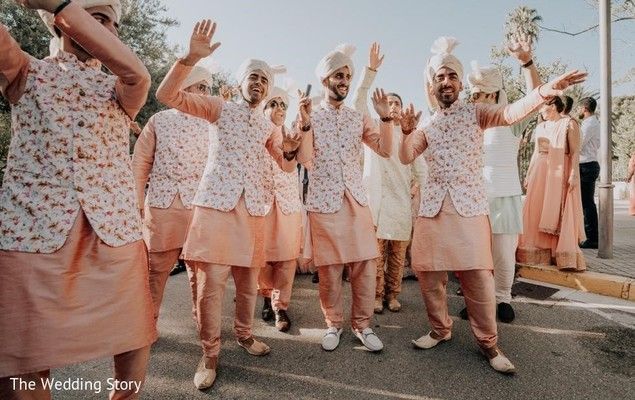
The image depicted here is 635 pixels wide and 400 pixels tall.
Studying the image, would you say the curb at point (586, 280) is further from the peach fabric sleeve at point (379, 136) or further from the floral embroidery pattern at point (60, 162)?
the floral embroidery pattern at point (60, 162)

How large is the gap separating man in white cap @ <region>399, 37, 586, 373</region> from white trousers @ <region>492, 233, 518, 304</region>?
80 cm

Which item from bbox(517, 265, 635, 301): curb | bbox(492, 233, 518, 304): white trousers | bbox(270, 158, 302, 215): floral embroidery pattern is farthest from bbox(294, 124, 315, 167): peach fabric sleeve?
bbox(517, 265, 635, 301): curb

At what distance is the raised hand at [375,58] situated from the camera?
11.6 ft

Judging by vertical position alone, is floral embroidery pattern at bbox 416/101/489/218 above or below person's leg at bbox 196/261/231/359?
above

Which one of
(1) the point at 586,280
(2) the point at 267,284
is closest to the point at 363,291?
(2) the point at 267,284

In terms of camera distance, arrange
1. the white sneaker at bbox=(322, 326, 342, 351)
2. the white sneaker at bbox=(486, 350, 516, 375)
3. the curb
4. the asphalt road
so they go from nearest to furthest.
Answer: the asphalt road < the white sneaker at bbox=(486, 350, 516, 375) < the white sneaker at bbox=(322, 326, 342, 351) < the curb

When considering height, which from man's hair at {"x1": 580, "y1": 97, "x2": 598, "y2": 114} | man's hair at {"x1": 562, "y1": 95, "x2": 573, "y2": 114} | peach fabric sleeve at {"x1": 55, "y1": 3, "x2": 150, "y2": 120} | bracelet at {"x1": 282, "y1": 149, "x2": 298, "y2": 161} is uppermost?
man's hair at {"x1": 580, "y1": 97, "x2": 598, "y2": 114}

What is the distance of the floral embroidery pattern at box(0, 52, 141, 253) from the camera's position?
5.38ft

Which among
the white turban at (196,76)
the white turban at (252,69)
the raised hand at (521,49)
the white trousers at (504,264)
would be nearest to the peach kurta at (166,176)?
the white turban at (196,76)

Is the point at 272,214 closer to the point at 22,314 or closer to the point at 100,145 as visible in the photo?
the point at 100,145

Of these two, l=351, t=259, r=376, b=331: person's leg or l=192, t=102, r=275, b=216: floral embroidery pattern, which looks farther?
l=351, t=259, r=376, b=331: person's leg

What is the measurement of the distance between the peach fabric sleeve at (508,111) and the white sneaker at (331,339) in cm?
203

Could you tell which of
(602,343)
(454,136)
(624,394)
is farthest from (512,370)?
(454,136)

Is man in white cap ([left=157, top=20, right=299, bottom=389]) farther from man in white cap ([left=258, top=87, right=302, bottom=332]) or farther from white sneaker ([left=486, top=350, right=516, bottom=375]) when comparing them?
white sneaker ([left=486, top=350, right=516, bottom=375])
